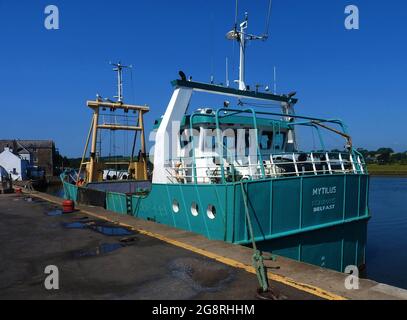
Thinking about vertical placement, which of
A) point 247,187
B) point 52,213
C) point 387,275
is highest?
point 247,187

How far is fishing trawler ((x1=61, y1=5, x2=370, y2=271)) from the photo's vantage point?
8750 millimetres

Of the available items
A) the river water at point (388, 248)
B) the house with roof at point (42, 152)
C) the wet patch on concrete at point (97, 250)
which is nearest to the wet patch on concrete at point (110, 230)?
the wet patch on concrete at point (97, 250)

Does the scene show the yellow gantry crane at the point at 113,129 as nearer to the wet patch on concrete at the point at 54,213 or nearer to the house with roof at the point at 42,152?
the wet patch on concrete at the point at 54,213

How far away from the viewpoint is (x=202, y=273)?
6.14 metres

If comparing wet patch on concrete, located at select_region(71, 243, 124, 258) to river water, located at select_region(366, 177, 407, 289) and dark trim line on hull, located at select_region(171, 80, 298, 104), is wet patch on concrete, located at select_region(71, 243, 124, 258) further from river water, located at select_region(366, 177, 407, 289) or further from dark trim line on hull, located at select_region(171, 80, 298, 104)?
river water, located at select_region(366, 177, 407, 289)

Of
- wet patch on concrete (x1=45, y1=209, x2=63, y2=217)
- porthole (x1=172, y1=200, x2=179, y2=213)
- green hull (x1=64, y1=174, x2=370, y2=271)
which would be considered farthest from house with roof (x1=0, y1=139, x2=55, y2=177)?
green hull (x1=64, y1=174, x2=370, y2=271)

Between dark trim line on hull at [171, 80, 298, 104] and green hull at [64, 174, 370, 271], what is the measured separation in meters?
3.19

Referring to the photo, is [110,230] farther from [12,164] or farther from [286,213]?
[12,164]

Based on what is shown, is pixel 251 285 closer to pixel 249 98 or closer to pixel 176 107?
pixel 176 107

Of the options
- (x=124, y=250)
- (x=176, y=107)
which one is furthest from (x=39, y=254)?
(x=176, y=107)

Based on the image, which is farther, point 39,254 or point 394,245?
point 394,245

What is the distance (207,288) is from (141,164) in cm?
1607

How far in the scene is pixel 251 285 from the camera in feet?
18.0

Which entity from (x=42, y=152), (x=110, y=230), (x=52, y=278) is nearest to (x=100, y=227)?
(x=110, y=230)
